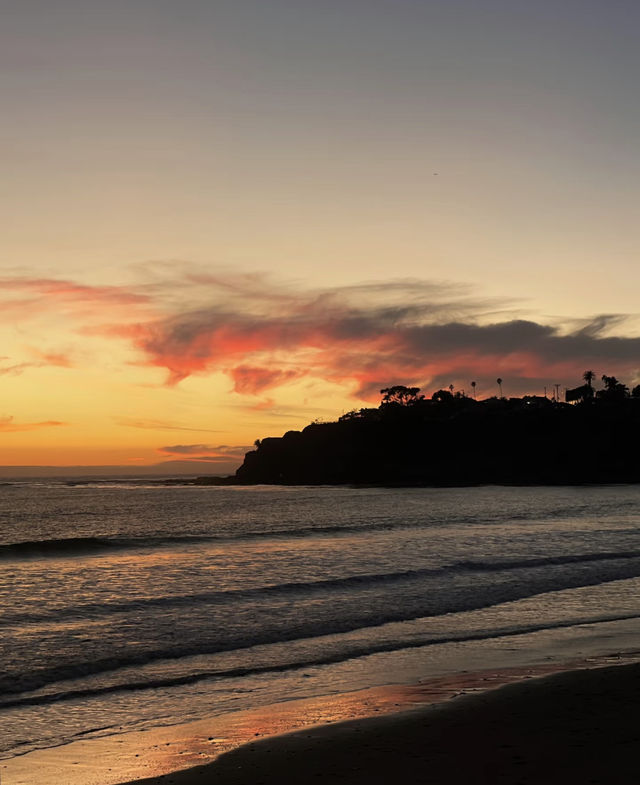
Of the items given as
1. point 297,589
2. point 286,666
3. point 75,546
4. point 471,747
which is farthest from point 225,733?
point 75,546

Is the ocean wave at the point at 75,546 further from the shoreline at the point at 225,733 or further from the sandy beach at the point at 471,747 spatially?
the sandy beach at the point at 471,747

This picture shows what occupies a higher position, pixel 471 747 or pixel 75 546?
pixel 471 747

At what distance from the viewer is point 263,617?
22031mm

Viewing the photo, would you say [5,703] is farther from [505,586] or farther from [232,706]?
[505,586]

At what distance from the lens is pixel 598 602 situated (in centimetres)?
2411

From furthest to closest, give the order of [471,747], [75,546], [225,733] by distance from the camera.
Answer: [75,546] < [225,733] < [471,747]

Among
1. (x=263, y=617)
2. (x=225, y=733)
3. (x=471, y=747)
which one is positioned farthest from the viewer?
(x=263, y=617)

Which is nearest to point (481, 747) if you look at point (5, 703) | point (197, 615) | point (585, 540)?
point (5, 703)

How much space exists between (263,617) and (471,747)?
12.8 meters

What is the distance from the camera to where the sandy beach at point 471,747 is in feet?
29.0

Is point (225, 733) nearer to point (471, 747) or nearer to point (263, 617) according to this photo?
point (471, 747)

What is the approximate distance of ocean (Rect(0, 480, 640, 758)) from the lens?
14.0m

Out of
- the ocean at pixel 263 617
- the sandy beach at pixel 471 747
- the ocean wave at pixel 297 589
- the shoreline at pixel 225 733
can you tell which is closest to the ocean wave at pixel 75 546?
the ocean at pixel 263 617

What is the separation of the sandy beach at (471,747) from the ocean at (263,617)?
268 centimetres
